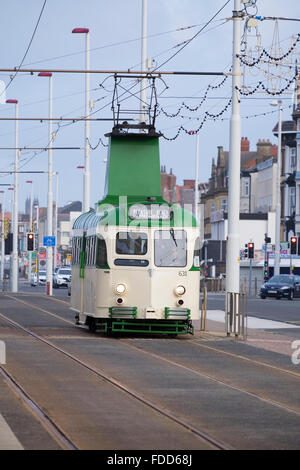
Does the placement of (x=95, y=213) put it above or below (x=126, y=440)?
above

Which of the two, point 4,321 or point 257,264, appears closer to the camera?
point 4,321

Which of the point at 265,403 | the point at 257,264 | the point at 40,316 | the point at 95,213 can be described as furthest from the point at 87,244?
the point at 257,264

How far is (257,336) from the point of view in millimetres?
29875

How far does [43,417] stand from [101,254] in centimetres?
1446

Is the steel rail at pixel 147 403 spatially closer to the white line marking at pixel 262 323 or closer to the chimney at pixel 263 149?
the white line marking at pixel 262 323

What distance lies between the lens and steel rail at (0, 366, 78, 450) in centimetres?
1111

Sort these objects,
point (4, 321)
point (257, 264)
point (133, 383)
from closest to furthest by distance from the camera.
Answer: point (133, 383) < point (4, 321) < point (257, 264)

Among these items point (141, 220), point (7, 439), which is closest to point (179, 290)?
point (141, 220)

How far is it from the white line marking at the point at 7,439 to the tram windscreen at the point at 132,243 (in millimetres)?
15062

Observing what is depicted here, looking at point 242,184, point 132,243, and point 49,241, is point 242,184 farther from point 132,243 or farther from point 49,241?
point 132,243

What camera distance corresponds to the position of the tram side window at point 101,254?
27219 mm

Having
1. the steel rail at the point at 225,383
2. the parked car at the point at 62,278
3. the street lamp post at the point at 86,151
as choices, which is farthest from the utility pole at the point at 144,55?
the parked car at the point at 62,278
